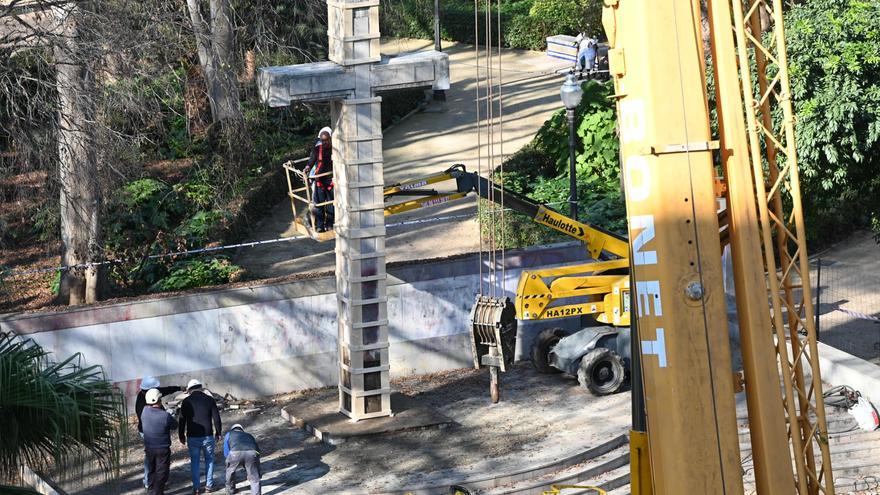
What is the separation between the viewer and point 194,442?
665 inches

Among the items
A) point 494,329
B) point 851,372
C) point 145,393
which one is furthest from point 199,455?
point 851,372

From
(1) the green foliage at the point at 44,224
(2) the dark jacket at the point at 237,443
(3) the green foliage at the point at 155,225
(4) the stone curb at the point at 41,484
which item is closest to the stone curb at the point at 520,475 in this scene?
(2) the dark jacket at the point at 237,443

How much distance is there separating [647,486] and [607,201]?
57.5ft

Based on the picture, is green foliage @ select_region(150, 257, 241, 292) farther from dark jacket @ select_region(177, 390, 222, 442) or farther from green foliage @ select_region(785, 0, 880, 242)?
green foliage @ select_region(785, 0, 880, 242)

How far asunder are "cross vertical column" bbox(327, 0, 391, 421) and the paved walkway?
2.26 m

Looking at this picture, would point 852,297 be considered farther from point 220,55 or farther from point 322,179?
point 220,55

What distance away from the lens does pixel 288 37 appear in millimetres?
29625

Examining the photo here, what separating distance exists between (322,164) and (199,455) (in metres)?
5.11

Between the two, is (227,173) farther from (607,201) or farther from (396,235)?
(607,201)

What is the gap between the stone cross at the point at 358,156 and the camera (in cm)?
1781

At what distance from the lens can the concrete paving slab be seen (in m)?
18.7

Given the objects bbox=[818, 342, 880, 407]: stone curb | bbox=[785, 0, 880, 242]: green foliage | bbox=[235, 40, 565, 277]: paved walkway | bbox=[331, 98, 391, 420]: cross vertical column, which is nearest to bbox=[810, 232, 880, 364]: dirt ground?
bbox=[818, 342, 880, 407]: stone curb

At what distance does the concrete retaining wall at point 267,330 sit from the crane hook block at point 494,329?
157 inches

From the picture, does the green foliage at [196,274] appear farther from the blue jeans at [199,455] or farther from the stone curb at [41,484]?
the stone curb at [41,484]
